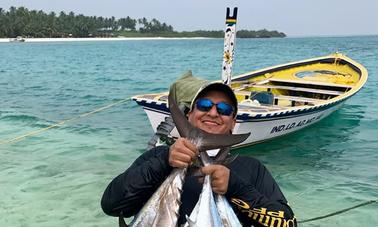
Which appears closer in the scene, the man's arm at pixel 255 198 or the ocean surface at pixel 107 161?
the man's arm at pixel 255 198

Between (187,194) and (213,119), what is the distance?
0.46 meters

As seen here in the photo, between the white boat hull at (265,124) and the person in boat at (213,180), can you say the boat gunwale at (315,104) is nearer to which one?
the white boat hull at (265,124)

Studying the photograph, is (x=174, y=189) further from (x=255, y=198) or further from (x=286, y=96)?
(x=286, y=96)

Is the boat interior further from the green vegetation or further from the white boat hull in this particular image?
the green vegetation

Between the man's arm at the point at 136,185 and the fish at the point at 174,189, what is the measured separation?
0.06 metres

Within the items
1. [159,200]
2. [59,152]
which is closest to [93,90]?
[59,152]

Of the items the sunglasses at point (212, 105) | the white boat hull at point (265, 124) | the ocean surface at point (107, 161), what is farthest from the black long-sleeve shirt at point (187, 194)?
the white boat hull at point (265, 124)

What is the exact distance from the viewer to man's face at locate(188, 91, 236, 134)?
2697 mm

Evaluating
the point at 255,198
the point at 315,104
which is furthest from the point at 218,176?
the point at 315,104

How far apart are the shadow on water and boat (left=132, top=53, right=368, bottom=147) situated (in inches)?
8.6

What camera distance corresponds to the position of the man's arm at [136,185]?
8.00ft

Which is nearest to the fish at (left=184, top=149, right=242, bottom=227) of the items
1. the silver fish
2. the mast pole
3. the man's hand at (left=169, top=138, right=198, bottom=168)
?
the silver fish

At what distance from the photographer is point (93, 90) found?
2041cm

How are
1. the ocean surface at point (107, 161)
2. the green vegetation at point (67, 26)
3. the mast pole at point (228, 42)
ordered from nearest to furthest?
the ocean surface at point (107, 161) < the mast pole at point (228, 42) < the green vegetation at point (67, 26)
